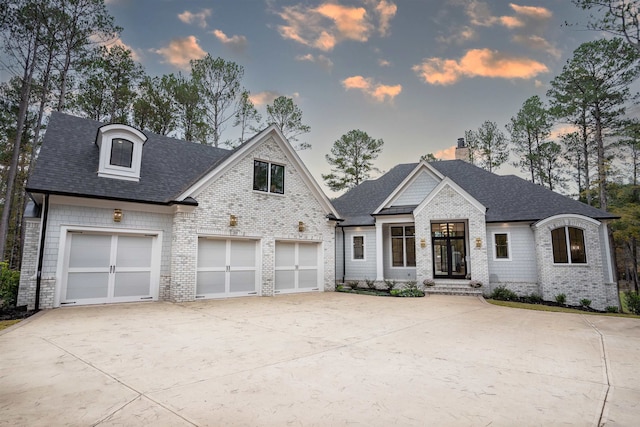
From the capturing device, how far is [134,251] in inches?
410

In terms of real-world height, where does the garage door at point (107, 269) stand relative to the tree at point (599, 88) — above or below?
below

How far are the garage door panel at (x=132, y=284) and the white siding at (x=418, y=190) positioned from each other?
37.6 ft

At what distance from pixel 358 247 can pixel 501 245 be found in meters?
6.64

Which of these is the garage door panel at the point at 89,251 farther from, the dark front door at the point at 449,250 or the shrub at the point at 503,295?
the shrub at the point at 503,295

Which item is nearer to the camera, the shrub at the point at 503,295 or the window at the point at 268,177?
the window at the point at 268,177

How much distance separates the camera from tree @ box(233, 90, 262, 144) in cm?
2319

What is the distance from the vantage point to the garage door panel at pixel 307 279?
45.6 feet

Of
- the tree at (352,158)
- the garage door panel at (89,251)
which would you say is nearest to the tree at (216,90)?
the tree at (352,158)

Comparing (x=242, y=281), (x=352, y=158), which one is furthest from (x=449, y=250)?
(x=352, y=158)

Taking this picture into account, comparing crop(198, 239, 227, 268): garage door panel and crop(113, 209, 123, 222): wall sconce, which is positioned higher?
crop(113, 209, 123, 222): wall sconce

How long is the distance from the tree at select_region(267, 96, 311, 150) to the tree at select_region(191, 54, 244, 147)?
109 inches

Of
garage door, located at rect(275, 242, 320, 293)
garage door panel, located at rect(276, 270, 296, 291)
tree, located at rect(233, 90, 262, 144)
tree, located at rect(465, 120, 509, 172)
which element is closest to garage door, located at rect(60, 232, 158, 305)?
garage door panel, located at rect(276, 270, 296, 291)

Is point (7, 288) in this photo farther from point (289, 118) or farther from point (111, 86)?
point (289, 118)

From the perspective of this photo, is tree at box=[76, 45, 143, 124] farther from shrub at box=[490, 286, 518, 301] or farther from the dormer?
shrub at box=[490, 286, 518, 301]
